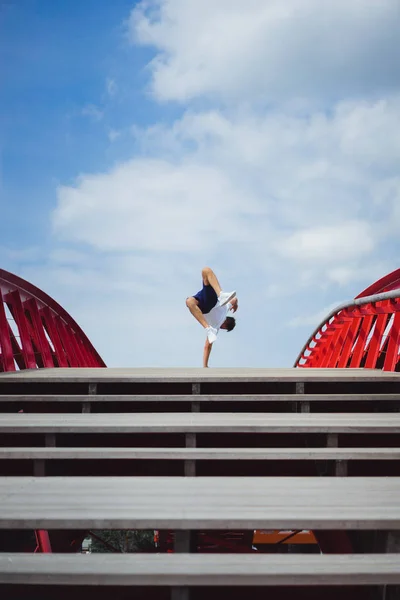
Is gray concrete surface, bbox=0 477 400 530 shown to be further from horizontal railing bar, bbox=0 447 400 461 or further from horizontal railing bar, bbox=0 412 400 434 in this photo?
horizontal railing bar, bbox=0 412 400 434

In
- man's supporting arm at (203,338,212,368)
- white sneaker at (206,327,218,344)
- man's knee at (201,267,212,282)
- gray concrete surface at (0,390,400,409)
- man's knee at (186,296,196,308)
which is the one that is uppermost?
man's knee at (201,267,212,282)

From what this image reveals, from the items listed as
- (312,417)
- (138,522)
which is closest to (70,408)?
(312,417)

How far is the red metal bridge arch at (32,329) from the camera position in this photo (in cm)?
801

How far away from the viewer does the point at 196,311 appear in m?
8.80

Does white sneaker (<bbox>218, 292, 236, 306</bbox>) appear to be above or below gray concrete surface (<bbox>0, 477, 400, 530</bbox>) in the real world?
above

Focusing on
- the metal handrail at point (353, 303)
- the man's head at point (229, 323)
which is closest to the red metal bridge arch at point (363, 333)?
the metal handrail at point (353, 303)

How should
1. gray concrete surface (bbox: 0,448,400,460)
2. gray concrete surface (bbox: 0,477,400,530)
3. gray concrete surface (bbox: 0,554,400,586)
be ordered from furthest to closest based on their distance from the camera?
gray concrete surface (bbox: 0,448,400,460), gray concrete surface (bbox: 0,477,400,530), gray concrete surface (bbox: 0,554,400,586)

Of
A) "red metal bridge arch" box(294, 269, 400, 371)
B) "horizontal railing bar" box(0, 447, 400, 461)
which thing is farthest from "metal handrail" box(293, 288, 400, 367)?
"horizontal railing bar" box(0, 447, 400, 461)

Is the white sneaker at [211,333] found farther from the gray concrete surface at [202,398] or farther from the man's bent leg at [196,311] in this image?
the gray concrete surface at [202,398]

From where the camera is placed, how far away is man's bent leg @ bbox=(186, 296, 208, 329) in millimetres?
8805

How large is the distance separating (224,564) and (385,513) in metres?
0.70

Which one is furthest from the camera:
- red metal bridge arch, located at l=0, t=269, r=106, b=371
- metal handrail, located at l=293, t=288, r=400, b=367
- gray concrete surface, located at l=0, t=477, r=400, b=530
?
red metal bridge arch, located at l=0, t=269, r=106, b=371

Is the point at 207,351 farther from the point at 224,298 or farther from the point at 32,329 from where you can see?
the point at 32,329

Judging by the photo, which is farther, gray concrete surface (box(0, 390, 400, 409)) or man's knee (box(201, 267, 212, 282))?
man's knee (box(201, 267, 212, 282))
